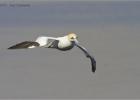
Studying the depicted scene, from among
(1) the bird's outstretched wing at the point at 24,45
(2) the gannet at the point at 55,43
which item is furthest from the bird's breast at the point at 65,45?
(1) the bird's outstretched wing at the point at 24,45

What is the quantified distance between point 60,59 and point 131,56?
8.02 feet

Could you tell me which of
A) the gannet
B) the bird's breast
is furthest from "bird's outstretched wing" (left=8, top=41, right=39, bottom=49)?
the bird's breast

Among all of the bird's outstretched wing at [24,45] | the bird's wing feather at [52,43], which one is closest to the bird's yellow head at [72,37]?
the bird's wing feather at [52,43]

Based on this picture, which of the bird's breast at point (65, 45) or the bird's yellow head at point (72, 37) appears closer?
the bird's breast at point (65, 45)

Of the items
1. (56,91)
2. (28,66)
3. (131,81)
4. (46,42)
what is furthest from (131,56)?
(46,42)

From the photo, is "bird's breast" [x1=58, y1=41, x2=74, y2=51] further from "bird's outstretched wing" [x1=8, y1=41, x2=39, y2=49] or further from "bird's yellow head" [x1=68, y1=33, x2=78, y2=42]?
"bird's outstretched wing" [x1=8, y1=41, x2=39, y2=49]

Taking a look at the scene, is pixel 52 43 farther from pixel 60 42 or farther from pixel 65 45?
pixel 65 45

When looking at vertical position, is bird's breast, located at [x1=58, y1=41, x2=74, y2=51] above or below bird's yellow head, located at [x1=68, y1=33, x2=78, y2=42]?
below

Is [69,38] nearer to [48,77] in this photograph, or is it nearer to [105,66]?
[48,77]

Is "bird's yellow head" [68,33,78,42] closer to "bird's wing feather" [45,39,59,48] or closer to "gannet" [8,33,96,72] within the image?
"gannet" [8,33,96,72]

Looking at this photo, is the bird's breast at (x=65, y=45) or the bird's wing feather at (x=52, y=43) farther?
the bird's wing feather at (x=52, y=43)

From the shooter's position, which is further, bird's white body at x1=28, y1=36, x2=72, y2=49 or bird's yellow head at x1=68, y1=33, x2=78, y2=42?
bird's yellow head at x1=68, y1=33, x2=78, y2=42

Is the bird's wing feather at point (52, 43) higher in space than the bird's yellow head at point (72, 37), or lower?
lower

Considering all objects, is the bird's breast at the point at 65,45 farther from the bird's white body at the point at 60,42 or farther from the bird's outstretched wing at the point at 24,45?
the bird's outstretched wing at the point at 24,45
